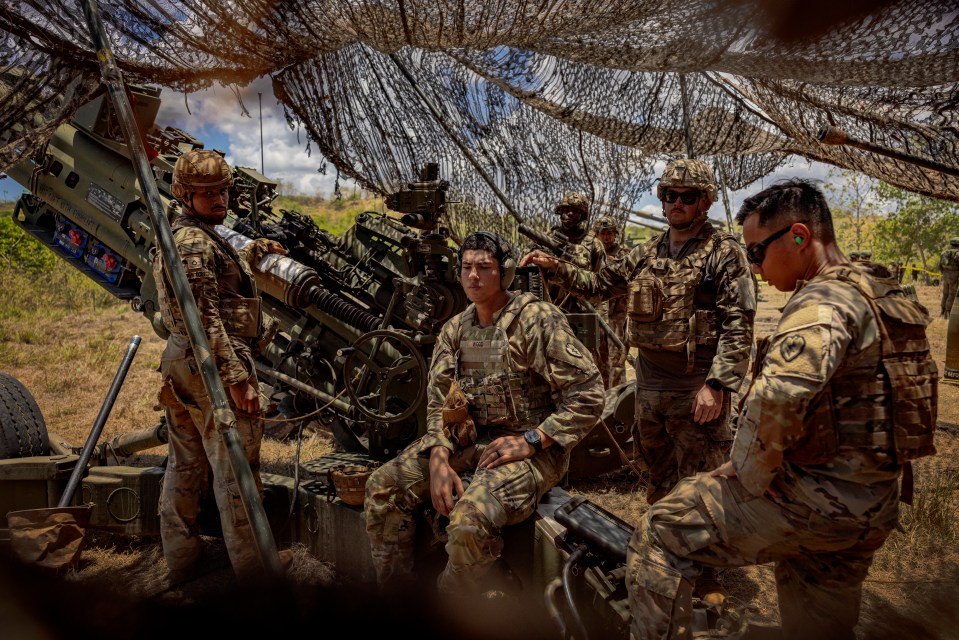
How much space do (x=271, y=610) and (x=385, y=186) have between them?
2.56 metres

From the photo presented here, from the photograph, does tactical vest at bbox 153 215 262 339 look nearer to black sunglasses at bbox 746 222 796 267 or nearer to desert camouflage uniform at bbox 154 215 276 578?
desert camouflage uniform at bbox 154 215 276 578

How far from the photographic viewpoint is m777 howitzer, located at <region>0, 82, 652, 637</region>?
321 cm

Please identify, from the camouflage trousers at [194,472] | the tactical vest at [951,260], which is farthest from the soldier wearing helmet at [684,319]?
the tactical vest at [951,260]

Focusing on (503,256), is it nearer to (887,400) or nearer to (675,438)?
(675,438)

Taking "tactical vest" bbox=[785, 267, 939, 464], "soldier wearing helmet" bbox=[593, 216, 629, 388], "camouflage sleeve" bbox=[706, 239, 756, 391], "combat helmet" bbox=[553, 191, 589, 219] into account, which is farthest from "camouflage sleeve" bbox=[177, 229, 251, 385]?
"soldier wearing helmet" bbox=[593, 216, 629, 388]

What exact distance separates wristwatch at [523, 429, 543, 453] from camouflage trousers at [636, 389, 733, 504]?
3.13 ft

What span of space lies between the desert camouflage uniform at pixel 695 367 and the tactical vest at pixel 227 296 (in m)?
2.13

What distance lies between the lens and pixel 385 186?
4.25 meters

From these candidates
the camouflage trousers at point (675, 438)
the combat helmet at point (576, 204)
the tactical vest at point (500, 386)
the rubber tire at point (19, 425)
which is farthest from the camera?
the combat helmet at point (576, 204)

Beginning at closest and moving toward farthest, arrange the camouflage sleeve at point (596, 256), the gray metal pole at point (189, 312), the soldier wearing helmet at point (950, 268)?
the gray metal pole at point (189, 312), the camouflage sleeve at point (596, 256), the soldier wearing helmet at point (950, 268)

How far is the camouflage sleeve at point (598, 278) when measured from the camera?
3.99m

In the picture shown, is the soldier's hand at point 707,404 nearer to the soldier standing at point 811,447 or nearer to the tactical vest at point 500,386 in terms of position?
the tactical vest at point 500,386

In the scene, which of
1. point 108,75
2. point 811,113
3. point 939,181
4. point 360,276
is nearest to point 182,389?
point 108,75

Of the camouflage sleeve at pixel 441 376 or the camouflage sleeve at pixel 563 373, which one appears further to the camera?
the camouflage sleeve at pixel 441 376
